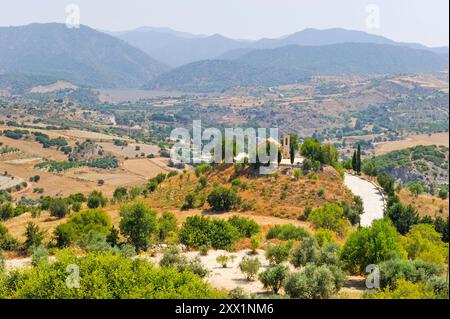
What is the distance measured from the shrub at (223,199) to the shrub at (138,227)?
17.4 m

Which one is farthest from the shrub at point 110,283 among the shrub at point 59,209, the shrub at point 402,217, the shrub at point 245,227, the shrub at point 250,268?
the shrub at point 59,209

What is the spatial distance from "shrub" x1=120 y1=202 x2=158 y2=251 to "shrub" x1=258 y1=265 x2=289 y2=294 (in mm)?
17121

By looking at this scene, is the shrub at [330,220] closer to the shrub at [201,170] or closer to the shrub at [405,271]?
the shrub at [405,271]

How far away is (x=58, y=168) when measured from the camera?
6029 inches

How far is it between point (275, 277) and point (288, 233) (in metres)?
17.4

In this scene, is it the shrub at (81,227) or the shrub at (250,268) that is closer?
the shrub at (250,268)

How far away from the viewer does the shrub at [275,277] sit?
2556cm

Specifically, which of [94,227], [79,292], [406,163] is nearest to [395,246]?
[79,292]

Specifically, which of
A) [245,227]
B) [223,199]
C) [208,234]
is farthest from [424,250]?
[223,199]

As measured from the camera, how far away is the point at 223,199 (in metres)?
58.6

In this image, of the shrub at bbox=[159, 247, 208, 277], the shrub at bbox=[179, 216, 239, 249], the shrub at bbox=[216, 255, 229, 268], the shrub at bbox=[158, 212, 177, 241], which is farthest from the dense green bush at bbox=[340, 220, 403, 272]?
the shrub at bbox=[158, 212, 177, 241]
